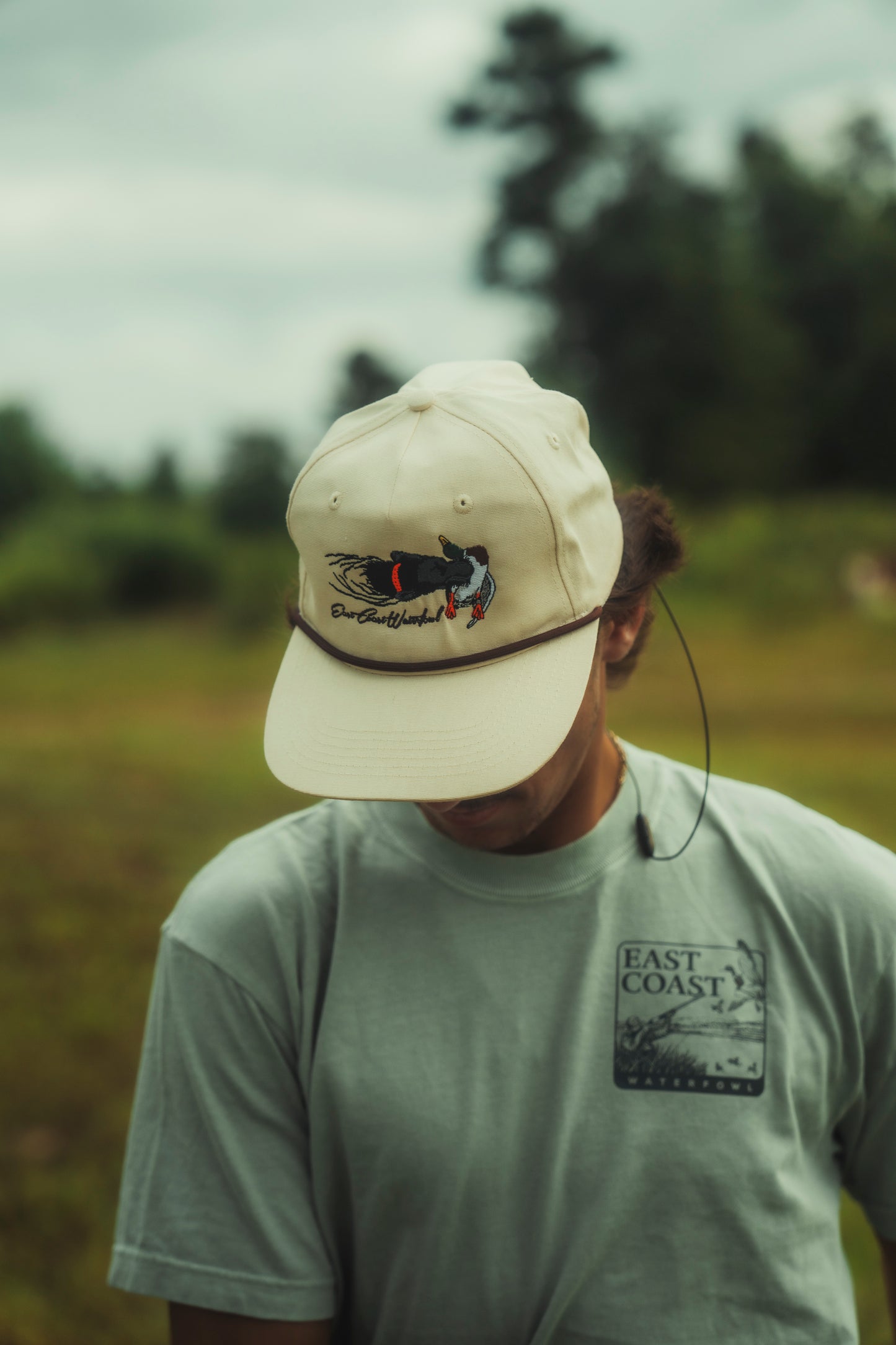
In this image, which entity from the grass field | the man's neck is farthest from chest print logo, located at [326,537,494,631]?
the grass field

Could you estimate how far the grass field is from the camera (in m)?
2.81

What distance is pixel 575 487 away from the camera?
4.11ft

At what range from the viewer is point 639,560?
1492 mm

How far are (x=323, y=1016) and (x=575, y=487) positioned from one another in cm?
63

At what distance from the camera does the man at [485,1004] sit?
123 centimetres

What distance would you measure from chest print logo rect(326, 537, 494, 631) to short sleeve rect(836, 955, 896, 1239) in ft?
2.06

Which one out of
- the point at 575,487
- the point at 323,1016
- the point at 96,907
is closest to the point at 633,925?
the point at 323,1016

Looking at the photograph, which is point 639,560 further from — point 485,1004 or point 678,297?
point 678,297

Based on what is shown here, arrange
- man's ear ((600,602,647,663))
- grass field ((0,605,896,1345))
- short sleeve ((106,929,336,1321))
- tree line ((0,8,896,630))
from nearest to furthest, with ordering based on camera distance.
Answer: short sleeve ((106,929,336,1321)), man's ear ((600,602,647,663)), grass field ((0,605,896,1345)), tree line ((0,8,896,630))

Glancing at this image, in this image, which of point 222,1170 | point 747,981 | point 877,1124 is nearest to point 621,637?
point 747,981

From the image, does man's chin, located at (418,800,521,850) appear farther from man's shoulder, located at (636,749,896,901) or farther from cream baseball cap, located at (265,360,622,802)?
man's shoulder, located at (636,749,896,901)

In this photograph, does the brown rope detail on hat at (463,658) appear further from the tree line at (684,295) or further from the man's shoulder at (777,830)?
the tree line at (684,295)

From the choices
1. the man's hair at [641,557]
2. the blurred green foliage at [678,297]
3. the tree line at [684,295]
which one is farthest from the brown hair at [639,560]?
the blurred green foliage at [678,297]

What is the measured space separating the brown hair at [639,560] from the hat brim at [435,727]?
0.54 feet
